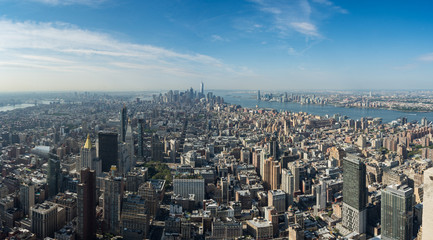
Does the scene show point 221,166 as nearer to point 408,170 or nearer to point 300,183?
point 300,183

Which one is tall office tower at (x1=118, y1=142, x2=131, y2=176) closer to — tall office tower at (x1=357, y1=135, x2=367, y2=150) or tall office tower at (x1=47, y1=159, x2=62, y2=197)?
tall office tower at (x1=47, y1=159, x2=62, y2=197)

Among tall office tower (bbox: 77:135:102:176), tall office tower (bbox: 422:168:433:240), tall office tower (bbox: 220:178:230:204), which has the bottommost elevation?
tall office tower (bbox: 220:178:230:204)

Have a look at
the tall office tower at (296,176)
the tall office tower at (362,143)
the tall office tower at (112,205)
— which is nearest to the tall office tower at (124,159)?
the tall office tower at (112,205)

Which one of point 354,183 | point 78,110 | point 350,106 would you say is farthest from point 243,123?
point 350,106

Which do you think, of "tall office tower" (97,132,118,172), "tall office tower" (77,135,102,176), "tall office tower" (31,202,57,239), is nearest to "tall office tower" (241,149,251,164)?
"tall office tower" (97,132,118,172)

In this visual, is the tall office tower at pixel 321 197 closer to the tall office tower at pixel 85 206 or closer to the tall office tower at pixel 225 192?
the tall office tower at pixel 225 192

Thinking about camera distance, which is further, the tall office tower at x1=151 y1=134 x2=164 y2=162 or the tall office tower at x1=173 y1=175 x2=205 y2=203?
the tall office tower at x1=151 y1=134 x2=164 y2=162
